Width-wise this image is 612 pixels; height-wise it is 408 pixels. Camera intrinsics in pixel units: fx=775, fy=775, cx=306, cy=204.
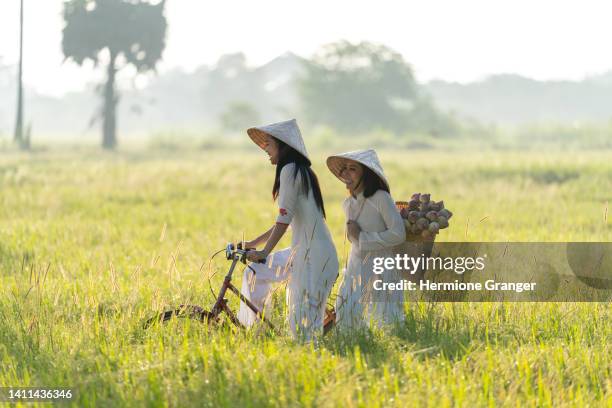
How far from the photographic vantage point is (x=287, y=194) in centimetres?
490

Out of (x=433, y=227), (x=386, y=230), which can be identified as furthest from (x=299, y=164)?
(x=433, y=227)

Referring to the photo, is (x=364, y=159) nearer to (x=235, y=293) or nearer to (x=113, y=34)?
(x=235, y=293)

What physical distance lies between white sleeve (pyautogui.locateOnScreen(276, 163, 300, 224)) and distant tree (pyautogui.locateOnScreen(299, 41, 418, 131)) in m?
66.1

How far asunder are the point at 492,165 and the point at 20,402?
19356 mm

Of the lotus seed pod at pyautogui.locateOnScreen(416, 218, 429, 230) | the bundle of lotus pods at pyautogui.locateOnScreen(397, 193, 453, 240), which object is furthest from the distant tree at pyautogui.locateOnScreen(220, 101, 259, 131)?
the lotus seed pod at pyautogui.locateOnScreen(416, 218, 429, 230)

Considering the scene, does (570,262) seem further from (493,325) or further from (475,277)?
(493,325)

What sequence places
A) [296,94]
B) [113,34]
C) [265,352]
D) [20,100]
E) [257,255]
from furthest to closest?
[296,94] → [113,34] → [20,100] → [257,255] → [265,352]

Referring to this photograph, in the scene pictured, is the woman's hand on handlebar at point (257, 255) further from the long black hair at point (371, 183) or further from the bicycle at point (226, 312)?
the long black hair at point (371, 183)

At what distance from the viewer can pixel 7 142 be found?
1549 inches

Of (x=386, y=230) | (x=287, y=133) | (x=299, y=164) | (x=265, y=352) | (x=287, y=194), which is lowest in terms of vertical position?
(x=265, y=352)

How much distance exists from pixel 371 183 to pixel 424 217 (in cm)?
47

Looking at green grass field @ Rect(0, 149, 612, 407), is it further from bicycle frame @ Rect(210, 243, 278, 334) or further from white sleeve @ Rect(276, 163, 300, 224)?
white sleeve @ Rect(276, 163, 300, 224)

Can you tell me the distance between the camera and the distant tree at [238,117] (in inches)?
2842

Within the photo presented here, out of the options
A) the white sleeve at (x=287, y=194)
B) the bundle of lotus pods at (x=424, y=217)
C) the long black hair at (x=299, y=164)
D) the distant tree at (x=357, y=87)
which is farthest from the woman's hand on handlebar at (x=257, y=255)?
the distant tree at (x=357, y=87)
